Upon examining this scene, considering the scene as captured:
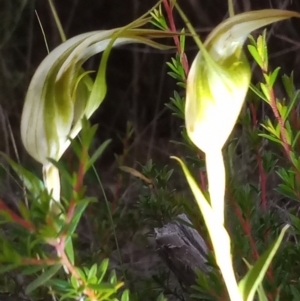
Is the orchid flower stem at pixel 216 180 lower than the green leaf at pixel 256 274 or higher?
higher

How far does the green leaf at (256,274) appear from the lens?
0.23 metres

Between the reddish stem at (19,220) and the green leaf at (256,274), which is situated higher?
the reddish stem at (19,220)

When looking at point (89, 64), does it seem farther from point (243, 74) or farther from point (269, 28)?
point (243, 74)

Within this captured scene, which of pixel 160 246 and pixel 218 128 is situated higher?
pixel 218 128

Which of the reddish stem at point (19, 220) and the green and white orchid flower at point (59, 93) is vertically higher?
the green and white orchid flower at point (59, 93)

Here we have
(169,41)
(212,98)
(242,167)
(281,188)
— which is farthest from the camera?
(169,41)

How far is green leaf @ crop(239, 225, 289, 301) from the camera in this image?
0.74 ft

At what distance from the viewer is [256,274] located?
230mm

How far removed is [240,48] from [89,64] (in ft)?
2.59

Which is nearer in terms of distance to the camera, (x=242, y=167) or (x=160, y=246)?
(x=160, y=246)

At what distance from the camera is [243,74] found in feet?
0.73

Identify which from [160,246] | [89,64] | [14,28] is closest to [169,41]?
[89,64]

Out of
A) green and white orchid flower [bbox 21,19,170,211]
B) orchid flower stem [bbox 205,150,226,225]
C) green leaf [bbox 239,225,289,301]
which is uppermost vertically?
green and white orchid flower [bbox 21,19,170,211]

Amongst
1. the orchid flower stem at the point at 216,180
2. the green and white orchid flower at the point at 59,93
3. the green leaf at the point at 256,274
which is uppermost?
the green and white orchid flower at the point at 59,93
